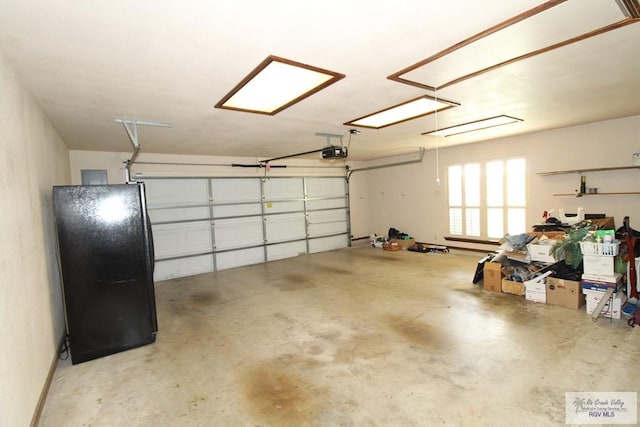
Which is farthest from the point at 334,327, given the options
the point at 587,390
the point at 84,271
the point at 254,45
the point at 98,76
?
the point at 98,76

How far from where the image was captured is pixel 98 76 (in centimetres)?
235

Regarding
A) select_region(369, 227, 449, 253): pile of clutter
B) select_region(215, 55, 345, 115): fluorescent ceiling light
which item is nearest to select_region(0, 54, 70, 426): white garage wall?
select_region(215, 55, 345, 115): fluorescent ceiling light

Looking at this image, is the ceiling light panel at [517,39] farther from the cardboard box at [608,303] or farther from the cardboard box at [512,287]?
the cardboard box at [512,287]

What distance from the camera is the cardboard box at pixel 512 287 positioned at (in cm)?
418

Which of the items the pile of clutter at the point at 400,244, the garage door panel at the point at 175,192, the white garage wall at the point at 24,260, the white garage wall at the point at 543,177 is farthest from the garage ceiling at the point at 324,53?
the pile of clutter at the point at 400,244

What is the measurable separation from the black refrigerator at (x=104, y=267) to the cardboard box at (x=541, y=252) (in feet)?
16.1

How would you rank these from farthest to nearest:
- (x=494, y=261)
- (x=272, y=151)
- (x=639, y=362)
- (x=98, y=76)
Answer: (x=272, y=151) < (x=494, y=261) < (x=639, y=362) < (x=98, y=76)

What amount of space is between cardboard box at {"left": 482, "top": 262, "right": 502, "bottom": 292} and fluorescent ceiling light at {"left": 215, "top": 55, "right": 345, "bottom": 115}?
3607 millimetres

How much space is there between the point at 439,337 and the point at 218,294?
3.44 meters

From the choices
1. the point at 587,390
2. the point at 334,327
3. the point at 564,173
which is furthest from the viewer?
the point at 564,173

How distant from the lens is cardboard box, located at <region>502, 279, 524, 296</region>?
13.7ft

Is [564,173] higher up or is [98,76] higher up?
[98,76]

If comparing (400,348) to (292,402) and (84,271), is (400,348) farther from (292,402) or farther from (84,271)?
(84,271)

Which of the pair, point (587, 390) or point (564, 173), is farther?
point (564, 173)
